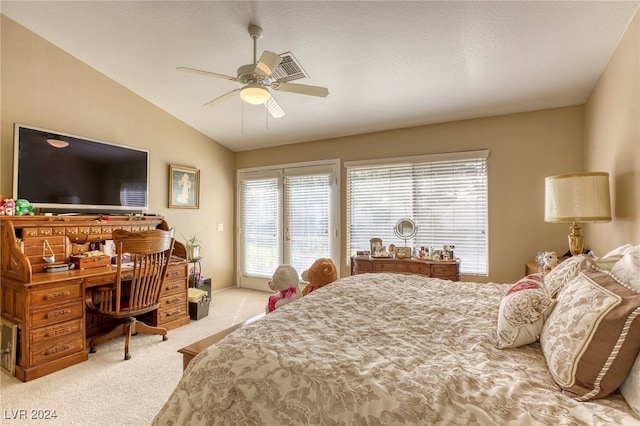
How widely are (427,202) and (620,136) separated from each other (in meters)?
1.86

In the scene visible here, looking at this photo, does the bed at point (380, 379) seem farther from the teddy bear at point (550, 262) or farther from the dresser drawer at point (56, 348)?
the dresser drawer at point (56, 348)

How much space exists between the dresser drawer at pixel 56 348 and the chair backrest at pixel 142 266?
356mm

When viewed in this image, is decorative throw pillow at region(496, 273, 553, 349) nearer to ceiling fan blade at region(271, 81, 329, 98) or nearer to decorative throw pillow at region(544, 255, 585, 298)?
decorative throw pillow at region(544, 255, 585, 298)

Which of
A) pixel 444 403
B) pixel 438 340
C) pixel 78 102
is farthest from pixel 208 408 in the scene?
pixel 78 102

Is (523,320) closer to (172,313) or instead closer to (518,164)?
(518,164)

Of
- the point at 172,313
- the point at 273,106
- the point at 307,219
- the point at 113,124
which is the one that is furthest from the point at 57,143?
the point at 307,219

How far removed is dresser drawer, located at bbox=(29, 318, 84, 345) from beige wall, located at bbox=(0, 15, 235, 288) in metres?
1.37

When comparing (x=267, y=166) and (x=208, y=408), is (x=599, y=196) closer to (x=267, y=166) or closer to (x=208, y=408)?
(x=208, y=408)

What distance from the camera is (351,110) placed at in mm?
3586

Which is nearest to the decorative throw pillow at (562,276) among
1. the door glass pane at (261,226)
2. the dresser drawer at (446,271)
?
the dresser drawer at (446,271)

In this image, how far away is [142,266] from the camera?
269 cm

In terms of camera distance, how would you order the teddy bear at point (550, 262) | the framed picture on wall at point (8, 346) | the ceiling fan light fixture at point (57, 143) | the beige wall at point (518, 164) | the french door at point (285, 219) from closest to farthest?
1. the framed picture on wall at point (8, 346)
2. the teddy bear at point (550, 262)
3. the ceiling fan light fixture at point (57, 143)
4. the beige wall at point (518, 164)
5. the french door at point (285, 219)

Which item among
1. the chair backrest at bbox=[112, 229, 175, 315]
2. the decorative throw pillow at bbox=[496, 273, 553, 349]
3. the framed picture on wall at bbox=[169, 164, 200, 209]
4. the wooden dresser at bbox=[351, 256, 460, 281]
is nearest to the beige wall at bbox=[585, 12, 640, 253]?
the wooden dresser at bbox=[351, 256, 460, 281]

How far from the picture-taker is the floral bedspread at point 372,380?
826 mm
